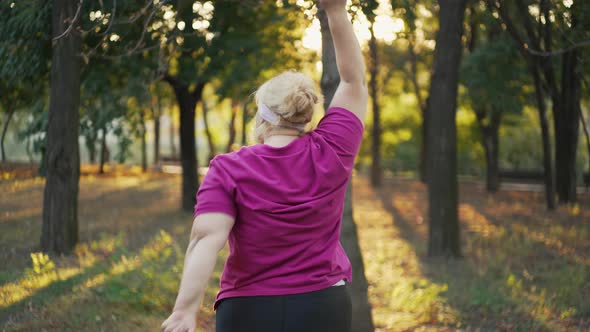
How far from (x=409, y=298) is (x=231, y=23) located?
346 inches

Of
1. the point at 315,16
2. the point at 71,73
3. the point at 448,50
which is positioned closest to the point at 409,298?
the point at 315,16

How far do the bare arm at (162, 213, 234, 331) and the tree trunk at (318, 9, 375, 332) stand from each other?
4.09m

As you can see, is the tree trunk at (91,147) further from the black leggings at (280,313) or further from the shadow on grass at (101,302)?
the black leggings at (280,313)

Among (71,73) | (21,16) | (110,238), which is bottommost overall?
(110,238)

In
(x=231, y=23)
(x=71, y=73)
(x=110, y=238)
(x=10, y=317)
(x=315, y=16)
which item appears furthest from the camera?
(x=231, y=23)

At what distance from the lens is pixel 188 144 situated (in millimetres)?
16375

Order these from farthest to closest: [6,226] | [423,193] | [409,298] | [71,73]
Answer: [423,193] → [71,73] → [409,298] → [6,226]

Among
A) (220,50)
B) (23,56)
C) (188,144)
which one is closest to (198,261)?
(23,56)

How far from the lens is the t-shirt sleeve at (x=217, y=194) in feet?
6.62

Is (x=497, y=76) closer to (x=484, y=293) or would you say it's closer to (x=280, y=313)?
(x=484, y=293)

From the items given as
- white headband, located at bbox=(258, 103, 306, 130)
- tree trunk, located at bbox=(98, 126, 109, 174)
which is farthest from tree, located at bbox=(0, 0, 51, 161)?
white headband, located at bbox=(258, 103, 306, 130)

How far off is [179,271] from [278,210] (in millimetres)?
6321

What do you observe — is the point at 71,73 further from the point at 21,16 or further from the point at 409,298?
the point at 409,298

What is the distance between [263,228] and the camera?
209cm
